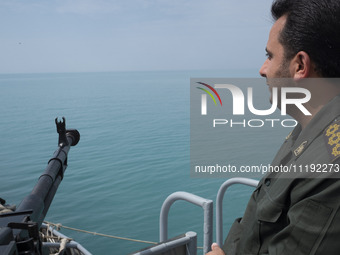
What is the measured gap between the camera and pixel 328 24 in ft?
4.07

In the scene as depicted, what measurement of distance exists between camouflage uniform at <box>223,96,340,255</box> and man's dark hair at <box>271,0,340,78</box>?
0.12 metres

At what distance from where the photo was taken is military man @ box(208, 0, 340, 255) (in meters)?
1.04

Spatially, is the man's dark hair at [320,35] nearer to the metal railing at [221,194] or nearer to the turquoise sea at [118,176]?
the metal railing at [221,194]

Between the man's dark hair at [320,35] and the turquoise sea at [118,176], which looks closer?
the man's dark hair at [320,35]

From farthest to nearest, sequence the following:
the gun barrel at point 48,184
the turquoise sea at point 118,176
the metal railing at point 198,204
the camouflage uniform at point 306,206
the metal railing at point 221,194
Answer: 1. the turquoise sea at point 118,176
2. the metal railing at point 221,194
3. the metal railing at point 198,204
4. the gun barrel at point 48,184
5. the camouflage uniform at point 306,206

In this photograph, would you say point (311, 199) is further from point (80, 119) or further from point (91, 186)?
point (80, 119)

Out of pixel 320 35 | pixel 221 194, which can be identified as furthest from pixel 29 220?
pixel 221 194

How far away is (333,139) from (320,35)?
0.36 metres

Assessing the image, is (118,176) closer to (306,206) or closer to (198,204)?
(198,204)

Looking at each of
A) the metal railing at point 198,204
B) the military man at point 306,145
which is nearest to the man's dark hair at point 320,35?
the military man at point 306,145

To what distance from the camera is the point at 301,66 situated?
1.27m

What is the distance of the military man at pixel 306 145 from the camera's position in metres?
1.04

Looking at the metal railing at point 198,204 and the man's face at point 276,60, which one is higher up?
the man's face at point 276,60

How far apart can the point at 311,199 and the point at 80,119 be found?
2780cm
